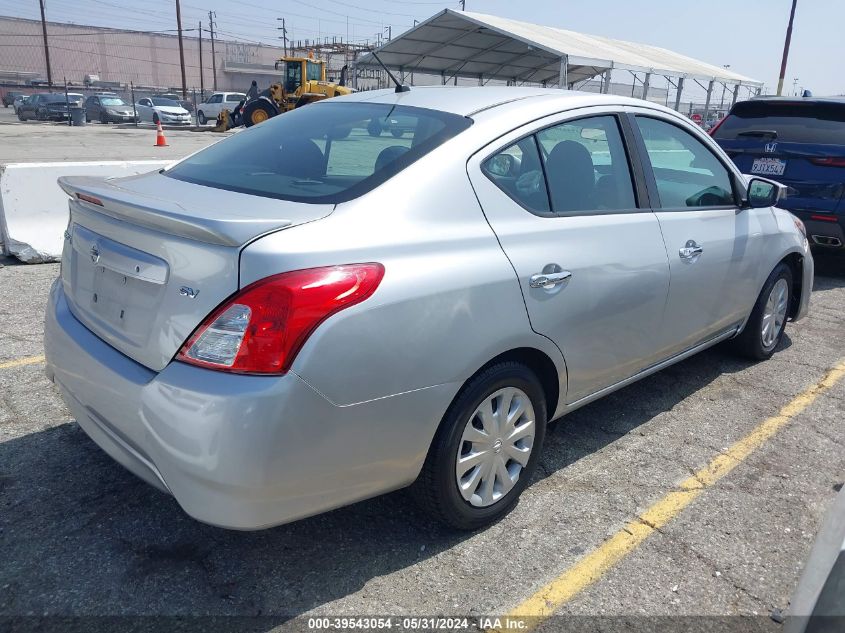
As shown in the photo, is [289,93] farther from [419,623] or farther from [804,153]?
[419,623]

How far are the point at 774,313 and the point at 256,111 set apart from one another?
24.3 m

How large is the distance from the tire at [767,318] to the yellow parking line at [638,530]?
60 centimetres

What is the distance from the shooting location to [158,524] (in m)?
2.68

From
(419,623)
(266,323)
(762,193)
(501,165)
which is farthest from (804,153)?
(266,323)

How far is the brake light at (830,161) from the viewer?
6340 mm

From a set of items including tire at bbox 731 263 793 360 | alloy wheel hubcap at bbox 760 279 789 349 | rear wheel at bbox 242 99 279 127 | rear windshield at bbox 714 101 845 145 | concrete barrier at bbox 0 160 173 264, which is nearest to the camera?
tire at bbox 731 263 793 360

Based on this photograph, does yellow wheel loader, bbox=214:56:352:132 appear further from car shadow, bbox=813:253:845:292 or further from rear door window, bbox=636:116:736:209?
rear door window, bbox=636:116:736:209

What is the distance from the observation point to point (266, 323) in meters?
1.97

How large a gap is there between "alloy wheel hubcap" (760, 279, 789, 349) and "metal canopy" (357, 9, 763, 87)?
19.1 metres

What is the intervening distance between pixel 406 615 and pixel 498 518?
66 centimetres

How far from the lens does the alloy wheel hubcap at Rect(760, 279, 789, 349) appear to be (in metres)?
4.50

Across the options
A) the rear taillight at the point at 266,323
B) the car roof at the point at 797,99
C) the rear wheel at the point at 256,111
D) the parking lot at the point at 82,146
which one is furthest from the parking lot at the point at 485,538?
the rear wheel at the point at 256,111

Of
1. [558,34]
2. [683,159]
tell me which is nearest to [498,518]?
[683,159]

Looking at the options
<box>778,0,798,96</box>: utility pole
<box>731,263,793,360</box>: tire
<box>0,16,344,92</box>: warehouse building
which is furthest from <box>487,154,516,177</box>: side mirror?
<box>0,16,344,92</box>: warehouse building
